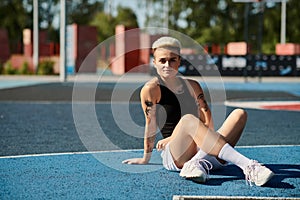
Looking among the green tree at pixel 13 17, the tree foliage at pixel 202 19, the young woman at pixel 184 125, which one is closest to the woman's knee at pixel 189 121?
the young woman at pixel 184 125

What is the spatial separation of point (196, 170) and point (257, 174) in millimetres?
585

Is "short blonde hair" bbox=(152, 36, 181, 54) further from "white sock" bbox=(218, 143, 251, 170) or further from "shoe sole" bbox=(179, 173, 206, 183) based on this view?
"shoe sole" bbox=(179, 173, 206, 183)

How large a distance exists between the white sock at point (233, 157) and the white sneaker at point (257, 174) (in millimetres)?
67

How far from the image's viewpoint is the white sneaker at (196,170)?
5.56 meters

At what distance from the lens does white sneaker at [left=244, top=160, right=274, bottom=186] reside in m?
5.33

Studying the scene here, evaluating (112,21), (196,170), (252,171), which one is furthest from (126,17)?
(252,171)

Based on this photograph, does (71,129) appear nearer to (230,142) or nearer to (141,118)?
(141,118)

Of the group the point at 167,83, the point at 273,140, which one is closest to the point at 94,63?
the point at 273,140

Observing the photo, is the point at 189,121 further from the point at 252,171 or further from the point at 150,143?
the point at 252,171

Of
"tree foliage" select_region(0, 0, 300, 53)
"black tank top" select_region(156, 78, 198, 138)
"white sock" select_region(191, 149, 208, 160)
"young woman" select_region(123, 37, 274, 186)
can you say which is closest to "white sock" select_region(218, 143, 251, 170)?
"young woman" select_region(123, 37, 274, 186)

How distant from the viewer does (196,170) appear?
5.60 meters

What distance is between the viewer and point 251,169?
5438 mm

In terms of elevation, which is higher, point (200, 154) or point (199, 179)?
point (200, 154)

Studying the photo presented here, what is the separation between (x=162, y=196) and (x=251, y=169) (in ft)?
2.93
